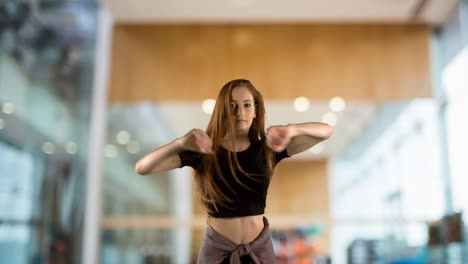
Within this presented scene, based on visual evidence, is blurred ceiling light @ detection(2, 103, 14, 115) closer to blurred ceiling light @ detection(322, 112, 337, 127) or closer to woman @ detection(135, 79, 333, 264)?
woman @ detection(135, 79, 333, 264)

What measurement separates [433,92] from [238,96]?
15.0ft

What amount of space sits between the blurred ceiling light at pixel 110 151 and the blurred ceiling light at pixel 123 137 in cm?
10

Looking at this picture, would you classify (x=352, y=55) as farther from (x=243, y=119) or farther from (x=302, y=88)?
(x=243, y=119)

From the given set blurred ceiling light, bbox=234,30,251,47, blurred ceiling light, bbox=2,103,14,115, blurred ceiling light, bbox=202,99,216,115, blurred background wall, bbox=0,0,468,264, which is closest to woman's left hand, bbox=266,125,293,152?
blurred ceiling light, bbox=2,103,14,115

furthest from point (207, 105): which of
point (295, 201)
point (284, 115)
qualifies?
point (295, 201)

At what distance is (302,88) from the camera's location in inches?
226

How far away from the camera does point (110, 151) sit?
5.64 meters

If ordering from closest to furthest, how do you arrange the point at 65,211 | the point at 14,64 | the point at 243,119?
the point at 243,119, the point at 14,64, the point at 65,211

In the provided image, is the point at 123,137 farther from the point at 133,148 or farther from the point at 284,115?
the point at 284,115

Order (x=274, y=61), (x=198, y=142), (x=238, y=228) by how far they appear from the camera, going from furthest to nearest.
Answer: (x=274, y=61)
(x=238, y=228)
(x=198, y=142)

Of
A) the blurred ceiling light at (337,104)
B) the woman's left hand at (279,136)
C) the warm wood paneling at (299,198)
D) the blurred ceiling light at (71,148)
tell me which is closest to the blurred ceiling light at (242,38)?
the blurred ceiling light at (337,104)

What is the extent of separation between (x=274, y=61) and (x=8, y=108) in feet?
9.68

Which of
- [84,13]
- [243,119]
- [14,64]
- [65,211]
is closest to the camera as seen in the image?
[243,119]

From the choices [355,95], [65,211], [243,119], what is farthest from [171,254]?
[243,119]
